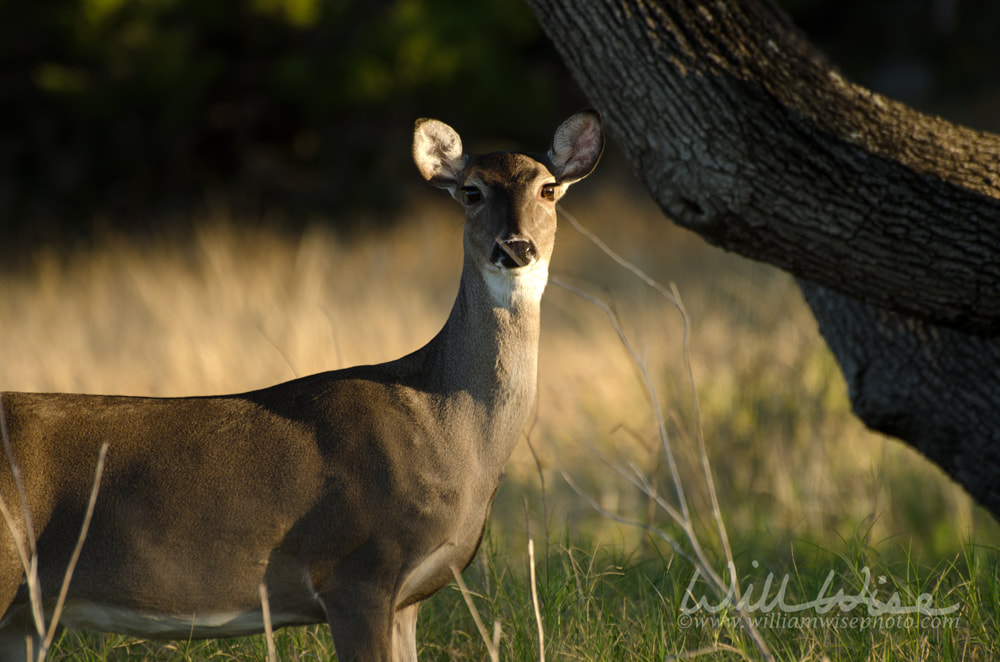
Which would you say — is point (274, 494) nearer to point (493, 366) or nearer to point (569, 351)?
point (493, 366)

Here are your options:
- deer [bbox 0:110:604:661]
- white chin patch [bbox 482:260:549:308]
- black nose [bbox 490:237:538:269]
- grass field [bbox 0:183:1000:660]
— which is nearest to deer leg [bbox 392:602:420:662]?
deer [bbox 0:110:604:661]

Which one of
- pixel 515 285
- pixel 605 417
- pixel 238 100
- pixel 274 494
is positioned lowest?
pixel 605 417

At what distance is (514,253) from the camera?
10.0 ft

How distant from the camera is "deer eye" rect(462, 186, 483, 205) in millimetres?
3336

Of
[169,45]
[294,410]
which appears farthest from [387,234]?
[294,410]

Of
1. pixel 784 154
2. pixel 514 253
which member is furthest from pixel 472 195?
pixel 784 154

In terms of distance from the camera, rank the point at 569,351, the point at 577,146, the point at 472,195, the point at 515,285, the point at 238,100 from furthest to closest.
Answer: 1. the point at 238,100
2. the point at 569,351
3. the point at 577,146
4. the point at 472,195
5. the point at 515,285

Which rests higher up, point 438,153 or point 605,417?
point 438,153

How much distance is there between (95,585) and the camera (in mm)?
2902

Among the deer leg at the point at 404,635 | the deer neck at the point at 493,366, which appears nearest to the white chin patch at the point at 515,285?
the deer neck at the point at 493,366

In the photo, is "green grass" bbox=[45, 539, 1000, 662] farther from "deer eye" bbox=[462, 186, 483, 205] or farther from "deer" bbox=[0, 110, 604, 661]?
"deer eye" bbox=[462, 186, 483, 205]

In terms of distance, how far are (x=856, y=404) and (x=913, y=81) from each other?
16.4 m

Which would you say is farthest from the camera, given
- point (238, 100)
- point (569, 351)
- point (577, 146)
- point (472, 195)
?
point (238, 100)

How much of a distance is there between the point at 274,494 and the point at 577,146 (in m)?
1.43
